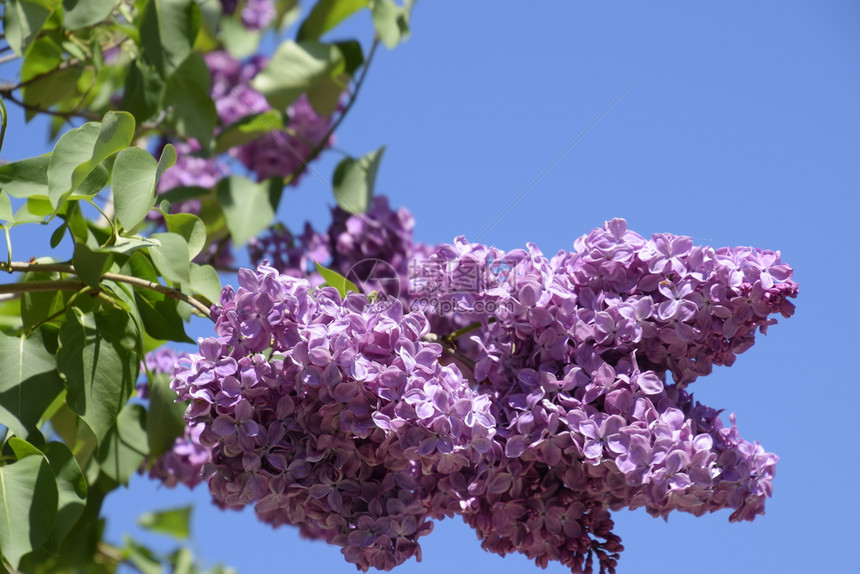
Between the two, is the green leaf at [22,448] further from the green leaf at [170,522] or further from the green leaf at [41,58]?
the green leaf at [170,522]

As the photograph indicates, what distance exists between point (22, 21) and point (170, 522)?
1514 mm

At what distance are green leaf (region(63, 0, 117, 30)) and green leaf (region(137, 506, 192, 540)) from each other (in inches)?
57.6

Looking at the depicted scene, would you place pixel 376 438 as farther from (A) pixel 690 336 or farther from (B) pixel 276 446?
(A) pixel 690 336

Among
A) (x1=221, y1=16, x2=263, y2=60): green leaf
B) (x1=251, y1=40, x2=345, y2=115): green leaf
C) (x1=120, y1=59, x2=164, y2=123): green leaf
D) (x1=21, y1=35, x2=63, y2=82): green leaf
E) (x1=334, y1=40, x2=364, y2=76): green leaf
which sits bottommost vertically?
(x1=120, y1=59, x2=164, y2=123): green leaf

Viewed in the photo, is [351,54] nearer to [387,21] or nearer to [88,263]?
[387,21]

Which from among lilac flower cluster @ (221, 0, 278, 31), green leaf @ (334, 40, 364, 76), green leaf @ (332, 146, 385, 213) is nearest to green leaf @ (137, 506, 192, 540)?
green leaf @ (332, 146, 385, 213)

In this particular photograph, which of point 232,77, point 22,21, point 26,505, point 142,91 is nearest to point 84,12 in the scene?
point 22,21

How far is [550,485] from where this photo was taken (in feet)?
4.09

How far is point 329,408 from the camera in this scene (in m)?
1.11

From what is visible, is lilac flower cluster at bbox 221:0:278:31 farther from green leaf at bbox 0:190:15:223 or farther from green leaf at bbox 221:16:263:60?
green leaf at bbox 0:190:15:223

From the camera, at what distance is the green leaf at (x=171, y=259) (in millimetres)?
1119

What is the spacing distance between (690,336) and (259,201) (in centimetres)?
123

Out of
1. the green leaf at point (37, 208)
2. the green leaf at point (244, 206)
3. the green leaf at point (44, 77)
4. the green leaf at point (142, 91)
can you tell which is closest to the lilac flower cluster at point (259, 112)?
the green leaf at point (244, 206)

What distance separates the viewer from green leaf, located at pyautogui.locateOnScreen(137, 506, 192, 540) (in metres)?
2.55
